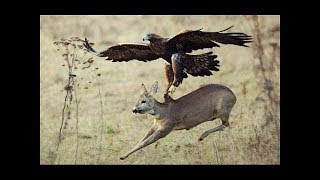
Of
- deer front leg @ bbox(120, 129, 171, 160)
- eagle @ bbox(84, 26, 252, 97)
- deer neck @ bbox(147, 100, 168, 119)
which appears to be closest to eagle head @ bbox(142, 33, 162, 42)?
eagle @ bbox(84, 26, 252, 97)

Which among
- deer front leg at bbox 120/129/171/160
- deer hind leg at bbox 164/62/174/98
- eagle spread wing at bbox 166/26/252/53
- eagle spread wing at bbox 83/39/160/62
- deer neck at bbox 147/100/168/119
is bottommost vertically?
deer front leg at bbox 120/129/171/160

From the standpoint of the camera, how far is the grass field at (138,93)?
5.14 m

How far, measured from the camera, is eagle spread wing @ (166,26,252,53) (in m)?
5.11

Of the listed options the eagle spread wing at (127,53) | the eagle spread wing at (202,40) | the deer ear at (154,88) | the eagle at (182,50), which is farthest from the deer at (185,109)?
the eagle spread wing at (202,40)

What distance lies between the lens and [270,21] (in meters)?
Result: 5.19

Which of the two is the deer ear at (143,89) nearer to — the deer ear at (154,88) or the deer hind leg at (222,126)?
the deer ear at (154,88)

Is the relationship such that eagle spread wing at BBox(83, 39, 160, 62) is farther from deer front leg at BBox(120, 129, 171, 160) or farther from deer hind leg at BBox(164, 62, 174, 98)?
deer front leg at BBox(120, 129, 171, 160)

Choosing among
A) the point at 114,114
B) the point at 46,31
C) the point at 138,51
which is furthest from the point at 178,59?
the point at 46,31

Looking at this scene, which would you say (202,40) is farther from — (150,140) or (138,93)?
(150,140)

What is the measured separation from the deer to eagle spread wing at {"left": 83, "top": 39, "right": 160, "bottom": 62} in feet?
0.81

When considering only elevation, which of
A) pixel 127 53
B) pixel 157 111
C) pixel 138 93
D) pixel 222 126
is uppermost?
pixel 127 53

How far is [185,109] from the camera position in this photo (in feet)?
16.9

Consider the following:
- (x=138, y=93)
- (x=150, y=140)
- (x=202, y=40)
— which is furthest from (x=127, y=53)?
(x=150, y=140)

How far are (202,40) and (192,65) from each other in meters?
0.23
